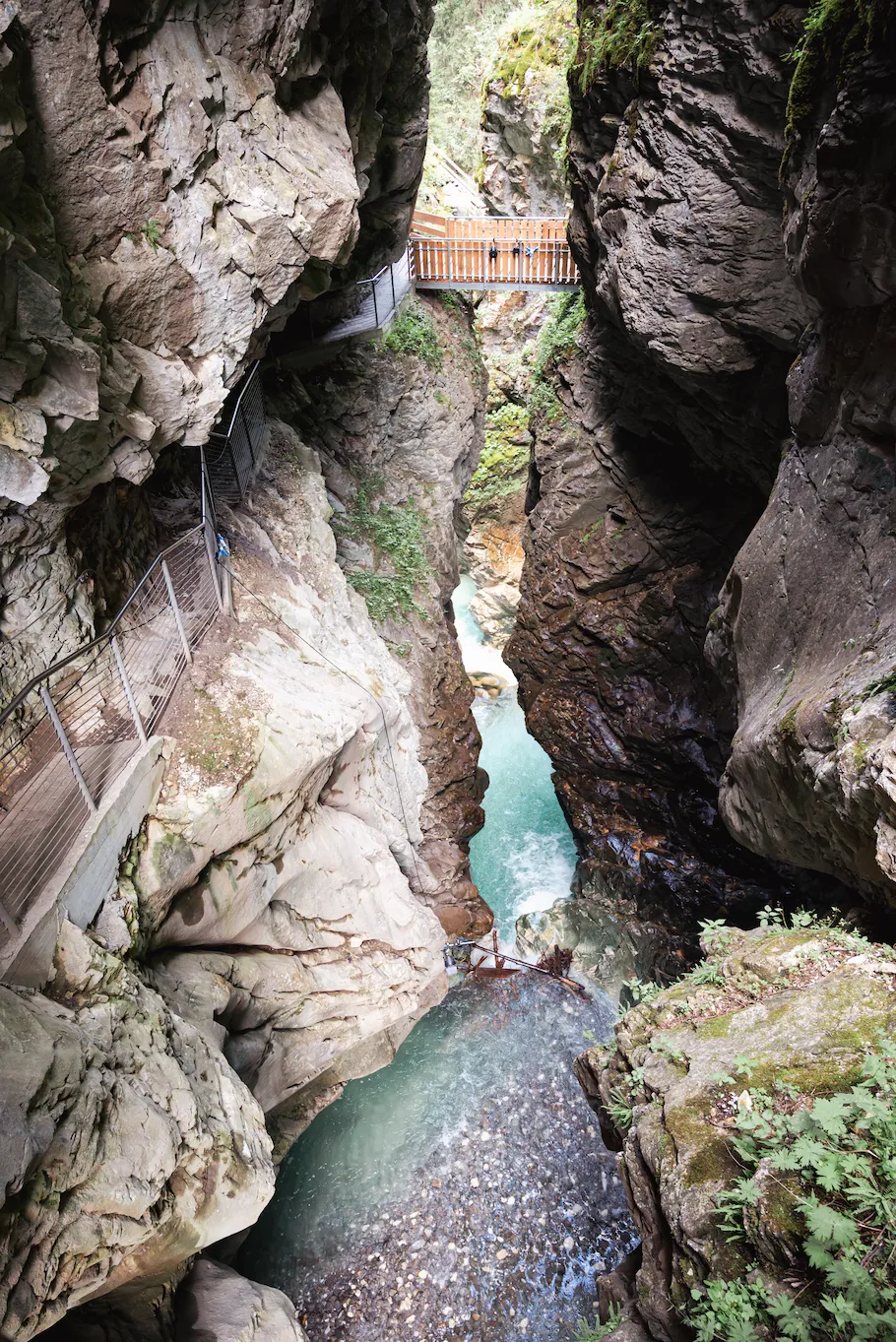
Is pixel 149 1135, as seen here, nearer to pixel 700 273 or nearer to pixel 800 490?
pixel 800 490

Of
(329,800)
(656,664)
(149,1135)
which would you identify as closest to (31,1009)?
(149,1135)

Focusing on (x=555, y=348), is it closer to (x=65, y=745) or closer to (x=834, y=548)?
(x=834, y=548)

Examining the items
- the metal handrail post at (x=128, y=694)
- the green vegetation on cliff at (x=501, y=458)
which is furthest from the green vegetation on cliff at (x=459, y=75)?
the metal handrail post at (x=128, y=694)

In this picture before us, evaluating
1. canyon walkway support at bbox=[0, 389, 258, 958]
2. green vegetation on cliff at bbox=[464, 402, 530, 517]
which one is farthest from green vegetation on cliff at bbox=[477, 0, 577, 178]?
canyon walkway support at bbox=[0, 389, 258, 958]

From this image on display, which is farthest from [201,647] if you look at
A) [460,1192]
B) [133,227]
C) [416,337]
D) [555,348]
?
[555,348]

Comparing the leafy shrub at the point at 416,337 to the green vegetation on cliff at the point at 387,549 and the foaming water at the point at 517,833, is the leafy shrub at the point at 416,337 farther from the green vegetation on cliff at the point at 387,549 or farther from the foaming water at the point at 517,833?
the foaming water at the point at 517,833

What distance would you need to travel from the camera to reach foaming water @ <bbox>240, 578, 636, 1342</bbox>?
8039 mm

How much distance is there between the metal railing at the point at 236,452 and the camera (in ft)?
29.8

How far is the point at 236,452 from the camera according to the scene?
9.19 metres

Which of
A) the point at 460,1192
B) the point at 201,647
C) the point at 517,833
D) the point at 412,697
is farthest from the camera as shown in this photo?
the point at 517,833

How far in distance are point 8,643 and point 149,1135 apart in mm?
3656

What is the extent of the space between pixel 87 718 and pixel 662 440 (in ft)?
37.6

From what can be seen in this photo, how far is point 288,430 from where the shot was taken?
1092cm

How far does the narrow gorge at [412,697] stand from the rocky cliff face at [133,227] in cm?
4
